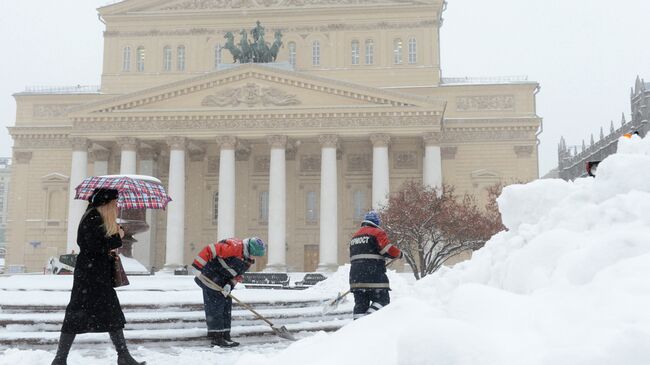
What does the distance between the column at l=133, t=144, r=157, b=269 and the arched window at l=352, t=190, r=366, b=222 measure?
12.1 m

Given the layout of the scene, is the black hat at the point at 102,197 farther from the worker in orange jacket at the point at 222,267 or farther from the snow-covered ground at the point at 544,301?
the worker in orange jacket at the point at 222,267

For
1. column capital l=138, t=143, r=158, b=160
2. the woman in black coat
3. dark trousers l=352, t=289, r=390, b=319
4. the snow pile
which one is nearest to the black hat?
the woman in black coat

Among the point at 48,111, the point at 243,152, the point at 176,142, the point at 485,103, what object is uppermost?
Result: the point at 485,103

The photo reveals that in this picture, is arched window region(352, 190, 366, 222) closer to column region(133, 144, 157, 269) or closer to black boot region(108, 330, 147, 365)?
column region(133, 144, 157, 269)

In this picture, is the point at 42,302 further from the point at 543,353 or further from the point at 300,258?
the point at 300,258

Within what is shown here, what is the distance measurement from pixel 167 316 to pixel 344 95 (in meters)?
26.4

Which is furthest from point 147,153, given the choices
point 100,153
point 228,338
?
point 228,338

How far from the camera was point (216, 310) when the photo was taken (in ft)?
28.0

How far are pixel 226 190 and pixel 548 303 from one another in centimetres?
3165

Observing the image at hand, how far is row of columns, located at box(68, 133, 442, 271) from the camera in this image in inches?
1345

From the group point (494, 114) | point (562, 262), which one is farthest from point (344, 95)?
point (562, 262)

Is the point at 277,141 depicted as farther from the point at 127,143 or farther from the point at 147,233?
the point at 147,233

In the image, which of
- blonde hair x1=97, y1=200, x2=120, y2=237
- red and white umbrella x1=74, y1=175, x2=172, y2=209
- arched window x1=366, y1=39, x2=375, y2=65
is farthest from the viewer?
arched window x1=366, y1=39, x2=375, y2=65

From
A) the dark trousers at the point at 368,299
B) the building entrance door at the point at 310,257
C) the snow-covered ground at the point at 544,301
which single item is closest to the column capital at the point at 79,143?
the building entrance door at the point at 310,257
